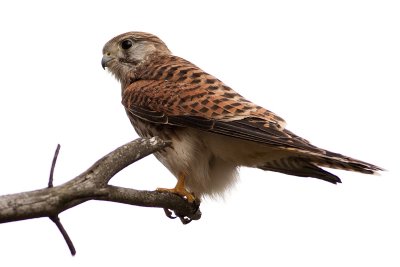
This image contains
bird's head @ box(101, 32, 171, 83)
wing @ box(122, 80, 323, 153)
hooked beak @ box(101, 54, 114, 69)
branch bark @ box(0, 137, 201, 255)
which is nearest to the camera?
branch bark @ box(0, 137, 201, 255)

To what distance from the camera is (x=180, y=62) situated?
716cm

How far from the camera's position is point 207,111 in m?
5.97

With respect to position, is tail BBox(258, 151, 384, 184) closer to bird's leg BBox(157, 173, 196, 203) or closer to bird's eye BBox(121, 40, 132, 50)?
bird's leg BBox(157, 173, 196, 203)

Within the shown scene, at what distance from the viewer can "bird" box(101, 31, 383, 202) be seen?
18.6ft

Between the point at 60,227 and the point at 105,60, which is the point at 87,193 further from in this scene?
the point at 105,60

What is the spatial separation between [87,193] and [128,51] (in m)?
3.82

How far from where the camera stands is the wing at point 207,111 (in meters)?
5.66

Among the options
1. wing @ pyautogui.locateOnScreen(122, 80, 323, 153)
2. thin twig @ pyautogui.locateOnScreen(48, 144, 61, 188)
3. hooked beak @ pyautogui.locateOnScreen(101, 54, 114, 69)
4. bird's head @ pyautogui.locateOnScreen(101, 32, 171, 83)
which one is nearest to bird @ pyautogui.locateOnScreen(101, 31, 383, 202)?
wing @ pyautogui.locateOnScreen(122, 80, 323, 153)

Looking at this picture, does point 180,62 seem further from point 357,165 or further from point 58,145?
point 58,145

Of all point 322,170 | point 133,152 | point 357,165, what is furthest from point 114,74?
point 133,152

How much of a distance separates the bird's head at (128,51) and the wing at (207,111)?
559 mm

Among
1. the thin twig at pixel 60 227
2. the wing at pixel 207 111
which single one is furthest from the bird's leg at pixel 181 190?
the thin twig at pixel 60 227

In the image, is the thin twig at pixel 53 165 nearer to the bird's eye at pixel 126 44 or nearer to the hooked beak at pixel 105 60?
the hooked beak at pixel 105 60

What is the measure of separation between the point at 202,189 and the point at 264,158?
0.49m
